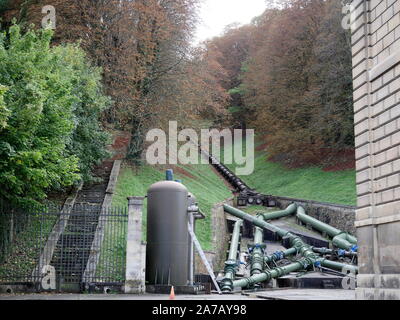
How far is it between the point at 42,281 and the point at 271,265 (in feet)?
38.8

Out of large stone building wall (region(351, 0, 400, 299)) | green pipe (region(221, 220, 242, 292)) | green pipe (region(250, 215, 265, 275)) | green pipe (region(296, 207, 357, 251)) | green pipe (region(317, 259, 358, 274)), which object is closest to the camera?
large stone building wall (region(351, 0, 400, 299))

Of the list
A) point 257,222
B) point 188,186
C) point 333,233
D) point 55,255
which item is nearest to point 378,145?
point 55,255

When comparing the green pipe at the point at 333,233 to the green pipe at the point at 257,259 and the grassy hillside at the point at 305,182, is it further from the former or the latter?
the green pipe at the point at 257,259

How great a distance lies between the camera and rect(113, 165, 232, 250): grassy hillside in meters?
27.8

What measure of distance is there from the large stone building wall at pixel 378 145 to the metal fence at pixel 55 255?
7.49m

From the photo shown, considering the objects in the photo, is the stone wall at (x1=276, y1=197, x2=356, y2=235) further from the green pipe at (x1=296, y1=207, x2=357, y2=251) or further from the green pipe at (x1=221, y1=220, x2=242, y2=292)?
the green pipe at (x1=221, y1=220, x2=242, y2=292)

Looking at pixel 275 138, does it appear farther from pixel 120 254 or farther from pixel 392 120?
pixel 392 120

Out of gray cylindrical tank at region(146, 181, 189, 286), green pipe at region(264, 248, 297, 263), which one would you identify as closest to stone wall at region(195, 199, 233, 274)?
green pipe at region(264, 248, 297, 263)

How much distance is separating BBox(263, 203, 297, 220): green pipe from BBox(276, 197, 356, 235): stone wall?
3.08 feet

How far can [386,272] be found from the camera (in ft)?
44.8

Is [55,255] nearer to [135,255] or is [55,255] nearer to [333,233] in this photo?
[135,255]

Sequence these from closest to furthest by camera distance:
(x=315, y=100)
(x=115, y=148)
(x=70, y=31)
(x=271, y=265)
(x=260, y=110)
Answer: (x=271, y=265) < (x=70, y=31) < (x=115, y=148) < (x=315, y=100) < (x=260, y=110)

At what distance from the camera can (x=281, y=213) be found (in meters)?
35.0
